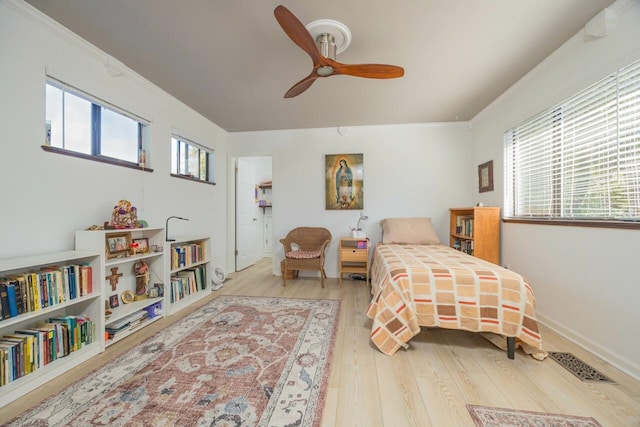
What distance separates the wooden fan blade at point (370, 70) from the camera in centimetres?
180

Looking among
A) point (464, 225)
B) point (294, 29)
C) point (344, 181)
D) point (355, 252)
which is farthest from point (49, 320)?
point (464, 225)

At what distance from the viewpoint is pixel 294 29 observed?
148 cm

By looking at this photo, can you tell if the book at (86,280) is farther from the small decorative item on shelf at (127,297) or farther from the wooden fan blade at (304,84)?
the wooden fan blade at (304,84)

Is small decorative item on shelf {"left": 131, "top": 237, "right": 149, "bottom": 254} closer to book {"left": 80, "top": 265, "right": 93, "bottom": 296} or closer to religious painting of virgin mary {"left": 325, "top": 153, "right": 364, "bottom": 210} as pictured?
book {"left": 80, "top": 265, "right": 93, "bottom": 296}

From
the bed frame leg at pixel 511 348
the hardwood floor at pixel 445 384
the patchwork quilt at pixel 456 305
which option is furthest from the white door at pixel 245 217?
the bed frame leg at pixel 511 348

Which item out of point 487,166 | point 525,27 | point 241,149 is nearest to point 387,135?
point 487,166

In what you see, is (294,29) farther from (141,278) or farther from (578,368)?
(578,368)

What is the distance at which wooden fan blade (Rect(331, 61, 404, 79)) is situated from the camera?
1.80m

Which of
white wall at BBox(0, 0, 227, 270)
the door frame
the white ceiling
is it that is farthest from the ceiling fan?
the door frame

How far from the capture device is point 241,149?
13.9 feet

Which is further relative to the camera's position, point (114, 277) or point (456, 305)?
point (114, 277)

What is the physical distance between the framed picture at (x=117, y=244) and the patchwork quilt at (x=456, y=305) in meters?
2.29

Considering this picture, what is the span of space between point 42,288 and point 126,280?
85 centimetres

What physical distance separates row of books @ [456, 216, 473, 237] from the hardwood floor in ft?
4.39
